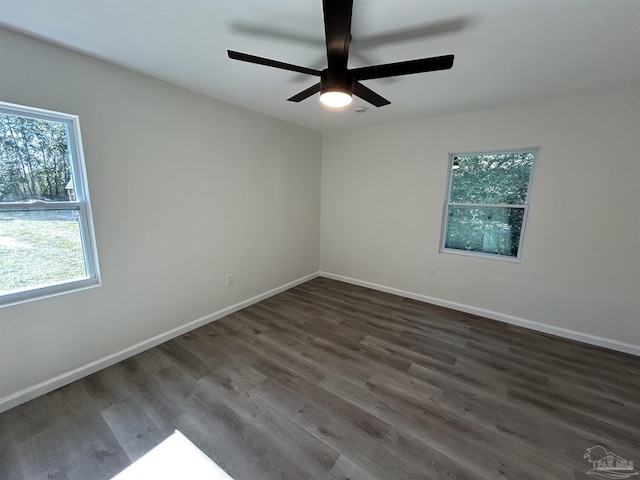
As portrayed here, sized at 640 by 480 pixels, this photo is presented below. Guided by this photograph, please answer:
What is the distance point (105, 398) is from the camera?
1850 mm

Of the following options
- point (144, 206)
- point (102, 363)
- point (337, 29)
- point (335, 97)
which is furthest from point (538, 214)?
point (102, 363)

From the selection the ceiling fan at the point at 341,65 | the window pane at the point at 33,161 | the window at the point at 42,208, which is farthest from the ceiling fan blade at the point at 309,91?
the window pane at the point at 33,161

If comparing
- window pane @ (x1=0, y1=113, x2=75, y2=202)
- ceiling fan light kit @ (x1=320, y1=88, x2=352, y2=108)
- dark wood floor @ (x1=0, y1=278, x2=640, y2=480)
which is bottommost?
dark wood floor @ (x1=0, y1=278, x2=640, y2=480)

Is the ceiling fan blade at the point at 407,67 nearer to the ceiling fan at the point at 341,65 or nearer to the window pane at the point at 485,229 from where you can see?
the ceiling fan at the point at 341,65

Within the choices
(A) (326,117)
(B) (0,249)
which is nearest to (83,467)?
(B) (0,249)

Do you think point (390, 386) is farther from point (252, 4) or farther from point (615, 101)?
point (615, 101)

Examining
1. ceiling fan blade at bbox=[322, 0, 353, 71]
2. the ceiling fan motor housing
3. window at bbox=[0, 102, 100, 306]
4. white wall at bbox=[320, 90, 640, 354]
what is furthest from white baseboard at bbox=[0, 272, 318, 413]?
ceiling fan blade at bbox=[322, 0, 353, 71]

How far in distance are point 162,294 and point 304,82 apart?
7.74 ft

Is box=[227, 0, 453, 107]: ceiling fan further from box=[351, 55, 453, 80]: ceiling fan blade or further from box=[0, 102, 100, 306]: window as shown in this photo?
box=[0, 102, 100, 306]: window

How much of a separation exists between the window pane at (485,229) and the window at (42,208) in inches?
148

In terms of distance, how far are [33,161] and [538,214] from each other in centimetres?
442

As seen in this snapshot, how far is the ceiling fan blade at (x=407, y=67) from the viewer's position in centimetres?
133

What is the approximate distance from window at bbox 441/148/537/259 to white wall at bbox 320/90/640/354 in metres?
0.11

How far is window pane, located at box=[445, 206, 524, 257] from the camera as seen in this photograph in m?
2.96
